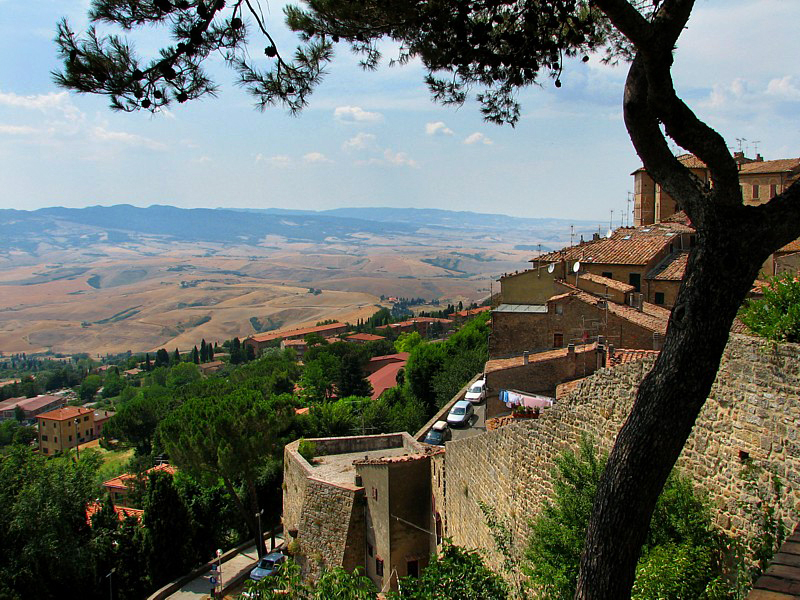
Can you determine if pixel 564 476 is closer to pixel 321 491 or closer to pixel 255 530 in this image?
pixel 321 491

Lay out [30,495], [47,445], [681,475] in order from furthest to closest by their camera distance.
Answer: [47,445] < [30,495] < [681,475]

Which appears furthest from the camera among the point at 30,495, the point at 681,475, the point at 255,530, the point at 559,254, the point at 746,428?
the point at 559,254

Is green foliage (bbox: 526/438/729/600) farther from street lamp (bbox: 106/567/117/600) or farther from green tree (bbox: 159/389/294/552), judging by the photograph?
street lamp (bbox: 106/567/117/600)

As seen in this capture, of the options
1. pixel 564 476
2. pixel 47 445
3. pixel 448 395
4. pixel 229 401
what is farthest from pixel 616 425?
pixel 47 445

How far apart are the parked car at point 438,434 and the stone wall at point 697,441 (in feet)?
21.8

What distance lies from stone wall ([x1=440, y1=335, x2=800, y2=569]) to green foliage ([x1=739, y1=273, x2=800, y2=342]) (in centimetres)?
17

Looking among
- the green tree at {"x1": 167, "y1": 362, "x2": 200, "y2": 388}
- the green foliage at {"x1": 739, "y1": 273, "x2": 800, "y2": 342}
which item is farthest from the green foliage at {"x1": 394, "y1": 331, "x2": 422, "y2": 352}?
the green foliage at {"x1": 739, "y1": 273, "x2": 800, "y2": 342}

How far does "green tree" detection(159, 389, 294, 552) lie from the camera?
21578mm

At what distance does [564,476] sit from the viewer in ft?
24.1

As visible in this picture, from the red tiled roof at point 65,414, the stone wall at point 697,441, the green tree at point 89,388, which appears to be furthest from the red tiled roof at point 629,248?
the green tree at point 89,388

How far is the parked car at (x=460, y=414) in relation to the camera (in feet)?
61.6

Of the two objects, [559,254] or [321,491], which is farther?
[559,254]

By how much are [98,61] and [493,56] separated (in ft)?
14.4

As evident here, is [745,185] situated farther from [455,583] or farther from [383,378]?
[383,378]
